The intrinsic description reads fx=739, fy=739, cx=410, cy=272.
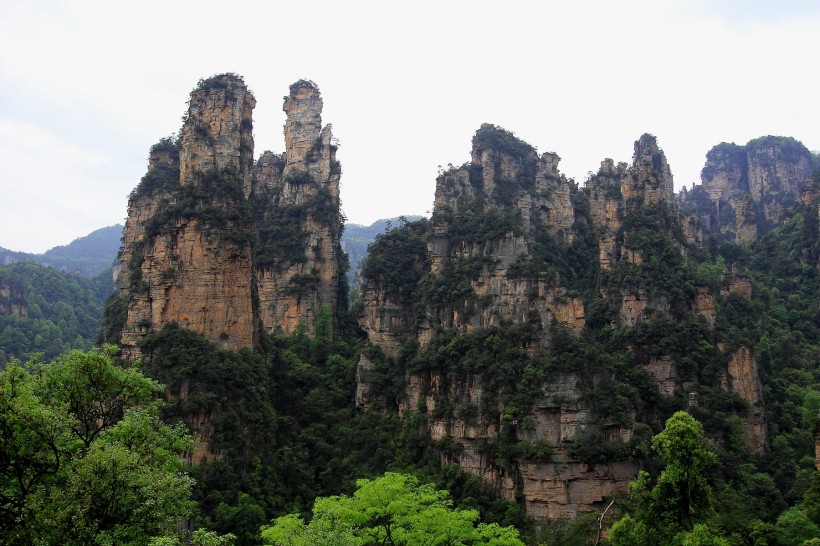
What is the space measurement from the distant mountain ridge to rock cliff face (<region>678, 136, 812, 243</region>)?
347ft

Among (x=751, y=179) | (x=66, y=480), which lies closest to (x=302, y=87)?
(x=66, y=480)

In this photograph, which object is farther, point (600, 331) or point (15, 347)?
point (15, 347)

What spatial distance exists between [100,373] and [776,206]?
304ft

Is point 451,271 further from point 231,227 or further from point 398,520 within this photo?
point 398,520

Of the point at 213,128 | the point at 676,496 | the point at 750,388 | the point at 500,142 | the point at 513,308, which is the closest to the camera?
the point at 676,496

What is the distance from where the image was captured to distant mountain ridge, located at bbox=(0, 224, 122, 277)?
154125 millimetres

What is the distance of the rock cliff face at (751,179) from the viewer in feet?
309

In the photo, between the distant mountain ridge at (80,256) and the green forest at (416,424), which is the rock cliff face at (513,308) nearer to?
the green forest at (416,424)

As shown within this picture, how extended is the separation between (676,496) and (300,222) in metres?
39.8

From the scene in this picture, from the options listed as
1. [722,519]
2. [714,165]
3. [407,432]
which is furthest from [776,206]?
[722,519]

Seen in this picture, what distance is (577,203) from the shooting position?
210ft

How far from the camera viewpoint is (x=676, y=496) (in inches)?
1065

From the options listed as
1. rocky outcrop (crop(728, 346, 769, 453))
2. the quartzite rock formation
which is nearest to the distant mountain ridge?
the quartzite rock formation

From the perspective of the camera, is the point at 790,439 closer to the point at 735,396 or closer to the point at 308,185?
the point at 735,396
